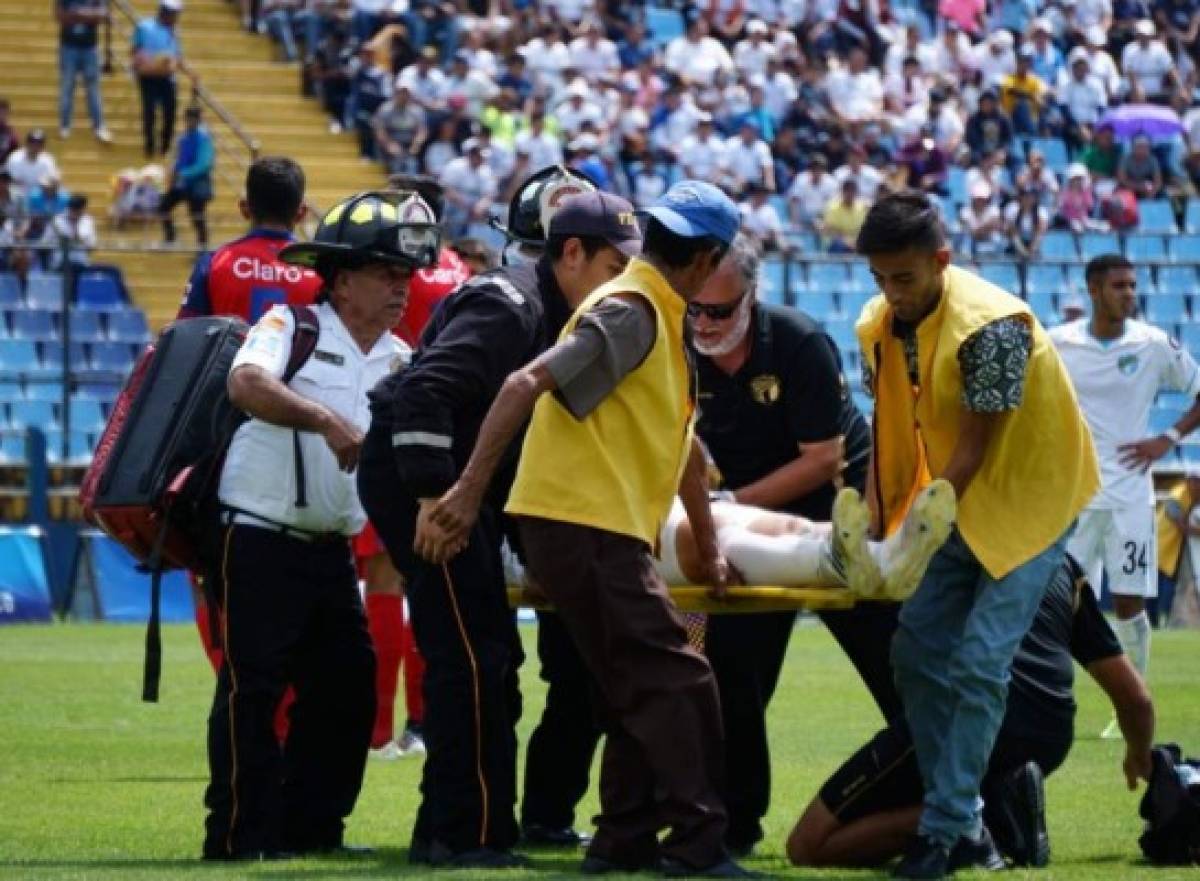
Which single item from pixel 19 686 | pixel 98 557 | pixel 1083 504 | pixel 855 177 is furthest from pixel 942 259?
pixel 855 177

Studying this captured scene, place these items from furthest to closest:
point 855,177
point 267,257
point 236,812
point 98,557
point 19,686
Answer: point 855,177 < point 98,557 < point 19,686 < point 267,257 < point 236,812

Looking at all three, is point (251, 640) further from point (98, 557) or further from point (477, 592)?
point (98, 557)

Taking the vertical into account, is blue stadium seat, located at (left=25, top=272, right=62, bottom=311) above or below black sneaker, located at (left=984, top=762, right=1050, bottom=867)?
below

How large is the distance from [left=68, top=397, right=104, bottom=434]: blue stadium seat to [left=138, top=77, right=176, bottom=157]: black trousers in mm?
6650

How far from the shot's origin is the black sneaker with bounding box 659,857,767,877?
821 centimetres

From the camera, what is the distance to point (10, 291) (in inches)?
1001

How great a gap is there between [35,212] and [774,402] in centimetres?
1866

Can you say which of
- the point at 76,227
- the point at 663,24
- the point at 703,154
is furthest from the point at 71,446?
the point at 663,24

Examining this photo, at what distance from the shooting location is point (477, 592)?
8859 mm

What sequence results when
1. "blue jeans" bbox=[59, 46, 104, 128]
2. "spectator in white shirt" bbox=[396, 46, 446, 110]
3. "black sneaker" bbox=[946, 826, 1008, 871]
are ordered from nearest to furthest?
Answer: "black sneaker" bbox=[946, 826, 1008, 871] → "blue jeans" bbox=[59, 46, 104, 128] → "spectator in white shirt" bbox=[396, 46, 446, 110]

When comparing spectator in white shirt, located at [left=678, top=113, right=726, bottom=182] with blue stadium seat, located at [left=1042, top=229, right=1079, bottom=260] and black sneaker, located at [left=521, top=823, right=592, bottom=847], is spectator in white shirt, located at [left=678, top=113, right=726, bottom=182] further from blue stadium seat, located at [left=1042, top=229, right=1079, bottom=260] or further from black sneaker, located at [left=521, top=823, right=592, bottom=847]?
black sneaker, located at [left=521, top=823, right=592, bottom=847]

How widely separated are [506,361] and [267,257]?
3054mm

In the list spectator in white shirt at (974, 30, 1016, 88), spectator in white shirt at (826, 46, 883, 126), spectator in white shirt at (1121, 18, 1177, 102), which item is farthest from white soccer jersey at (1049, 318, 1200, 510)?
spectator in white shirt at (1121, 18, 1177, 102)

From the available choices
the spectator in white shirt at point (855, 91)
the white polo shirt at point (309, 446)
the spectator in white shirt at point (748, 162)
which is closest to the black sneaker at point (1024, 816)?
the white polo shirt at point (309, 446)
